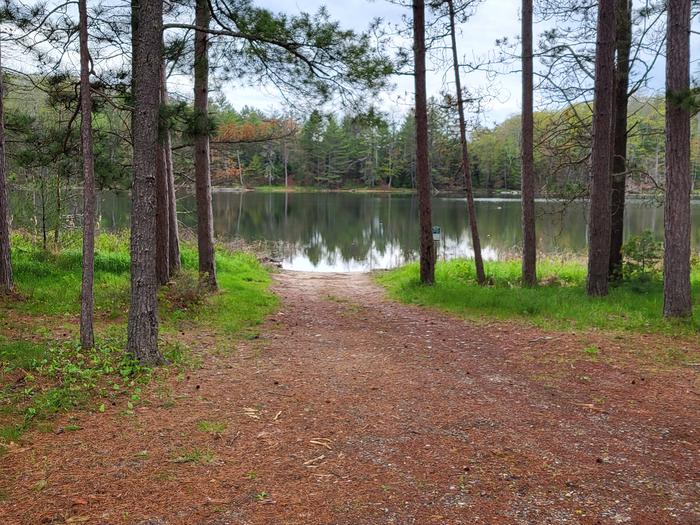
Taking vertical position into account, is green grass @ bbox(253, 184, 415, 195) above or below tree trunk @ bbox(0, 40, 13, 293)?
above

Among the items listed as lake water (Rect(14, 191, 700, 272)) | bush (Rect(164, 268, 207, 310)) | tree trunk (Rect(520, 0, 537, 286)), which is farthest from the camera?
lake water (Rect(14, 191, 700, 272))

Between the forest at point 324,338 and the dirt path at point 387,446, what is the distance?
0.07 feet

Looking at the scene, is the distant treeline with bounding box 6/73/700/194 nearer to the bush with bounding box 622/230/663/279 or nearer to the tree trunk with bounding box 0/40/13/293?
the tree trunk with bounding box 0/40/13/293

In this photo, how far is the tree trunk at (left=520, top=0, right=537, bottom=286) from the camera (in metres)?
10.2

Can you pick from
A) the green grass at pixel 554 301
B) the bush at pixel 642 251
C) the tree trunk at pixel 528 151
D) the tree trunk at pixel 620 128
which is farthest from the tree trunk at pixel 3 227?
the bush at pixel 642 251

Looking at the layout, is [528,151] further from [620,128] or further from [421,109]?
[421,109]

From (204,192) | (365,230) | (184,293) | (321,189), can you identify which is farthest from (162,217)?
(321,189)

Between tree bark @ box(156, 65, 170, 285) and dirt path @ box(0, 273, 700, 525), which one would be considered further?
tree bark @ box(156, 65, 170, 285)

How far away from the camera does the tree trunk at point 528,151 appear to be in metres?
10.2

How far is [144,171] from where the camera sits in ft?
16.8

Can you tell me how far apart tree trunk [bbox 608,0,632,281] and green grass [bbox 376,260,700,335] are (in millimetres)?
877

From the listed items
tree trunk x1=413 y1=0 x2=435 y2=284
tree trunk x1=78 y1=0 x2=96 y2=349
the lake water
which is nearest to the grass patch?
tree trunk x1=78 y1=0 x2=96 y2=349

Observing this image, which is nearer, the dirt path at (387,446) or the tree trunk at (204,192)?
the dirt path at (387,446)

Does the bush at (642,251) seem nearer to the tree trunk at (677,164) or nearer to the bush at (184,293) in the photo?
the tree trunk at (677,164)
